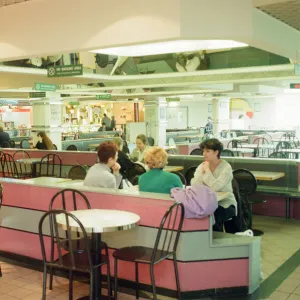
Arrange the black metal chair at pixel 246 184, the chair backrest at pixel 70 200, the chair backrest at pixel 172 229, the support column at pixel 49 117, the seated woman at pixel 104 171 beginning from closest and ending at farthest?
the chair backrest at pixel 172 229, the chair backrest at pixel 70 200, the seated woman at pixel 104 171, the black metal chair at pixel 246 184, the support column at pixel 49 117

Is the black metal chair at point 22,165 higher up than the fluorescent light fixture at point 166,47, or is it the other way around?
the fluorescent light fixture at point 166,47

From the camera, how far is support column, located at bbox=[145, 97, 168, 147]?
61.9ft

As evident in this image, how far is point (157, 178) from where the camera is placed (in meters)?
4.70

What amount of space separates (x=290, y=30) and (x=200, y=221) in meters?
2.78

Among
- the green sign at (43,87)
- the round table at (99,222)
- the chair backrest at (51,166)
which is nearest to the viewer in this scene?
the round table at (99,222)

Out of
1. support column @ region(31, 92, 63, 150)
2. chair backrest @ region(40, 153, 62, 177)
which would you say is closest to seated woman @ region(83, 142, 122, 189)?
chair backrest @ region(40, 153, 62, 177)

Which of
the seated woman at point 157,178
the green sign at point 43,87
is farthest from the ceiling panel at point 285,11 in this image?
the green sign at point 43,87

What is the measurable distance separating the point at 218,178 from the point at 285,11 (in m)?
1.86

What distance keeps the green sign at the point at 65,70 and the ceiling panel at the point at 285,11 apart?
12.5 ft

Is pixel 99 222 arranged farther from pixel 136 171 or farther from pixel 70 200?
pixel 136 171

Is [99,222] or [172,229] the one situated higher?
[99,222]

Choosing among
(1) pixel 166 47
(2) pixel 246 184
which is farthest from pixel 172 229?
(2) pixel 246 184

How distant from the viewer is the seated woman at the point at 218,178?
16.7ft

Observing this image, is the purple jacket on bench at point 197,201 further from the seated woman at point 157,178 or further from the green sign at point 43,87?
the green sign at point 43,87
